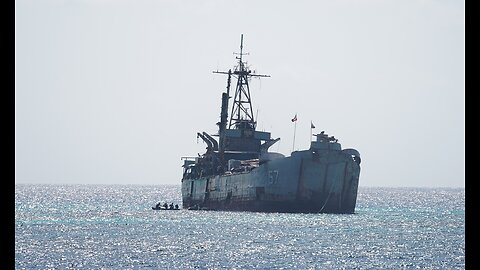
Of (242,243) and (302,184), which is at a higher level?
(302,184)

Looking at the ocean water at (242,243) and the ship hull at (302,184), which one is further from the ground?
the ship hull at (302,184)

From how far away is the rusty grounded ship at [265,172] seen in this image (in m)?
76.4

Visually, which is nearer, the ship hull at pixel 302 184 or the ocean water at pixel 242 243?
the ocean water at pixel 242 243

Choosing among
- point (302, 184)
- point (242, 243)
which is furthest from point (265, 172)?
point (242, 243)

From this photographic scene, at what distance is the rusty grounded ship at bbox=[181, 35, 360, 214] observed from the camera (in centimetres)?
7644

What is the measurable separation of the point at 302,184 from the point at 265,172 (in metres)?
3.36

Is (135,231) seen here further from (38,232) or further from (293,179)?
(293,179)

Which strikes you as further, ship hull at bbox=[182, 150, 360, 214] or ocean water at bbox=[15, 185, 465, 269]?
ship hull at bbox=[182, 150, 360, 214]

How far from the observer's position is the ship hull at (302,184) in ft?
250

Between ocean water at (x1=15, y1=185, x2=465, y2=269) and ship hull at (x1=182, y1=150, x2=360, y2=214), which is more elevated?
ship hull at (x1=182, y1=150, x2=360, y2=214)

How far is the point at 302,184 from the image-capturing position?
76.4 m

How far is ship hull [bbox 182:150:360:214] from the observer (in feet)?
250

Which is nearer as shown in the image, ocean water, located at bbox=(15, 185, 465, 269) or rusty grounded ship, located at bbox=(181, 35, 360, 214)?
ocean water, located at bbox=(15, 185, 465, 269)

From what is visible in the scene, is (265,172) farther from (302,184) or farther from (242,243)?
(242,243)
